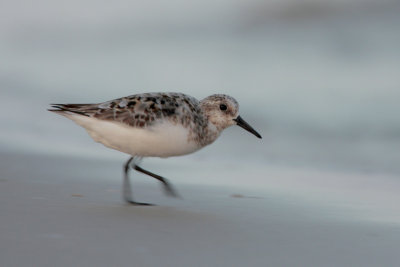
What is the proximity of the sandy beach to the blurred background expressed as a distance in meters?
1.21

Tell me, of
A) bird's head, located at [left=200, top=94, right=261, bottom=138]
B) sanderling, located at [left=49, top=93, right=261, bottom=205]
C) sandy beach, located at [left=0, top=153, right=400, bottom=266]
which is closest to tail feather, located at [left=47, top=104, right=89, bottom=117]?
sanderling, located at [left=49, top=93, right=261, bottom=205]

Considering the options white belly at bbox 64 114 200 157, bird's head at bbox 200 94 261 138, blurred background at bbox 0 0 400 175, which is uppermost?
blurred background at bbox 0 0 400 175

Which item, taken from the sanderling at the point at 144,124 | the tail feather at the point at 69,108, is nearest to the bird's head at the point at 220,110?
the sanderling at the point at 144,124

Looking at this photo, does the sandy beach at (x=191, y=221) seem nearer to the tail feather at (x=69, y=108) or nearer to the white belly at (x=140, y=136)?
the white belly at (x=140, y=136)

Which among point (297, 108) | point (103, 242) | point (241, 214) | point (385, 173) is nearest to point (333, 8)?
point (297, 108)

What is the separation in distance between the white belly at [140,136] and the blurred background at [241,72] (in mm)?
2137

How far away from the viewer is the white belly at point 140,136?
12.7 ft

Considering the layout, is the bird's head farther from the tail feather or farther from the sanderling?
the tail feather

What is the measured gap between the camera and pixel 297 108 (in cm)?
885

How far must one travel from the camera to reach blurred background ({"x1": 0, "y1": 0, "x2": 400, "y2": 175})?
702 cm

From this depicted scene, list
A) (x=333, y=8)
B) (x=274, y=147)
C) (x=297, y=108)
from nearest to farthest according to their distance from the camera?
(x=274, y=147)
(x=297, y=108)
(x=333, y=8)

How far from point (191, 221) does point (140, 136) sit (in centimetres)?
66

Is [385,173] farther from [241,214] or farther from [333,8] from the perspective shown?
[333,8]

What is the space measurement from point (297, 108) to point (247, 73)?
278 cm
